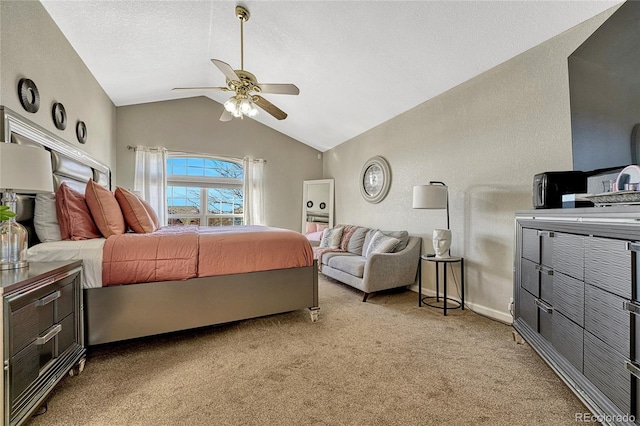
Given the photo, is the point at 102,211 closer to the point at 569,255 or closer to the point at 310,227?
the point at 569,255

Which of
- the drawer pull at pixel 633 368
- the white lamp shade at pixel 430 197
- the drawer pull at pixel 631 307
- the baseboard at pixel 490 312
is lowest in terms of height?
the baseboard at pixel 490 312

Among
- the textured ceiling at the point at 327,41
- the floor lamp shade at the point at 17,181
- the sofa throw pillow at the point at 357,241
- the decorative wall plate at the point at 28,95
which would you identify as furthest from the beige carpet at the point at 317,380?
the textured ceiling at the point at 327,41

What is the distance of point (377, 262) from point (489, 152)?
161cm

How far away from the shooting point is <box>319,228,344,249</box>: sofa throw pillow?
4.58m

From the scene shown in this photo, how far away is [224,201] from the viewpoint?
553cm

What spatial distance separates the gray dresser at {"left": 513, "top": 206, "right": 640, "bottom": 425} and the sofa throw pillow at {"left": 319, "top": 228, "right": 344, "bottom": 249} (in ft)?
9.71

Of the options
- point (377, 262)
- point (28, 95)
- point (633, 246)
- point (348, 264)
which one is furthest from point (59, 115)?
point (633, 246)

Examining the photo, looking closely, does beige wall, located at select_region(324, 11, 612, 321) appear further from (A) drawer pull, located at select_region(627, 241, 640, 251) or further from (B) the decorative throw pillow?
(B) the decorative throw pillow

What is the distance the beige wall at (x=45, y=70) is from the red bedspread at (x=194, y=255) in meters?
1.25

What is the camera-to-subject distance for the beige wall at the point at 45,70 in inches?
73.2

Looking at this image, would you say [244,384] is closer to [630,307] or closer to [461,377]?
[461,377]

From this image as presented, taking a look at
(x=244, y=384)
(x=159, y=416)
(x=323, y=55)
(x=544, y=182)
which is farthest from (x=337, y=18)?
(x=159, y=416)

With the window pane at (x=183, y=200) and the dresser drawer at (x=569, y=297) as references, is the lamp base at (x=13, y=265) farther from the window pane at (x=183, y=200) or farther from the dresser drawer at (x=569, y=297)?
the window pane at (x=183, y=200)

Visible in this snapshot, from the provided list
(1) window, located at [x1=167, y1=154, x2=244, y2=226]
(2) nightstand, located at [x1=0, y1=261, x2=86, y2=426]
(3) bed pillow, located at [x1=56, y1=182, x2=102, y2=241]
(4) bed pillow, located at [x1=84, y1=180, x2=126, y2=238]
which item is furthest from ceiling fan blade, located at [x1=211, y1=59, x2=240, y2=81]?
(1) window, located at [x1=167, y1=154, x2=244, y2=226]
